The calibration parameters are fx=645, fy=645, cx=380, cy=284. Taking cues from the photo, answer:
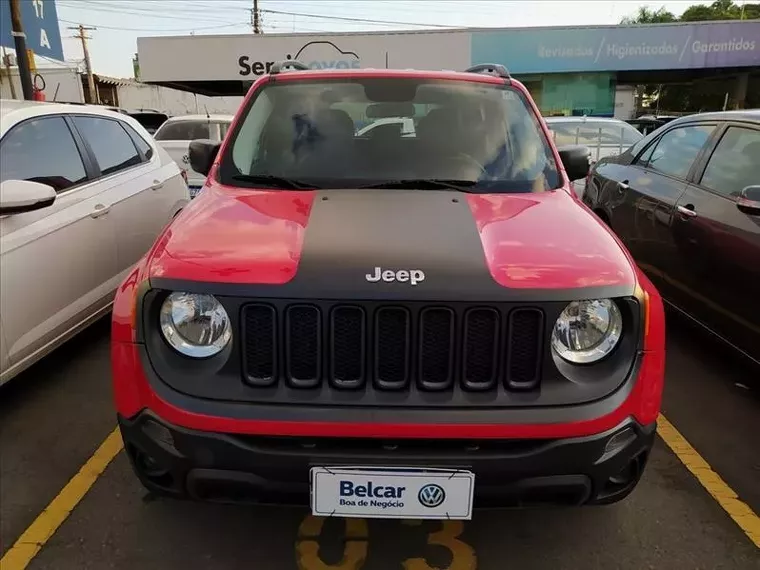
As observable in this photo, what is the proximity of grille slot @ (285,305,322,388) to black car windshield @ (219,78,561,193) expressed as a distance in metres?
1.02

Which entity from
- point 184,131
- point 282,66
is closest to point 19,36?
point 184,131

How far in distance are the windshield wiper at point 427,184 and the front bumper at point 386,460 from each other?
1.27m

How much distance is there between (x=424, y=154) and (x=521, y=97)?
789 millimetres

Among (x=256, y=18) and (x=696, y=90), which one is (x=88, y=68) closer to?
(x=256, y=18)

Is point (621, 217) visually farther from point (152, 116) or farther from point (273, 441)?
point (152, 116)

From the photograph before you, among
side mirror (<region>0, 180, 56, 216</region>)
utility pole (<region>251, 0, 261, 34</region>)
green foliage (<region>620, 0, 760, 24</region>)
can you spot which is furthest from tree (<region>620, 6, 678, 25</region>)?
side mirror (<region>0, 180, 56, 216</region>)

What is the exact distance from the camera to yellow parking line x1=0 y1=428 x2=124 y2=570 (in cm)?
252

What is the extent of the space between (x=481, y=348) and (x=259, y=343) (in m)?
0.71

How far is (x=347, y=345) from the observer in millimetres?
2059

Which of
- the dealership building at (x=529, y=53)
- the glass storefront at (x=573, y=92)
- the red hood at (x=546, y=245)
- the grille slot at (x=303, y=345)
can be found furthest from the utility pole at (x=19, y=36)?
the glass storefront at (x=573, y=92)

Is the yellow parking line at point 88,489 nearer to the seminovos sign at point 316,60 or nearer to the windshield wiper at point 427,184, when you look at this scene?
the windshield wiper at point 427,184

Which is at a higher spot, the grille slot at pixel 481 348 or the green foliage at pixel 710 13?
the green foliage at pixel 710 13

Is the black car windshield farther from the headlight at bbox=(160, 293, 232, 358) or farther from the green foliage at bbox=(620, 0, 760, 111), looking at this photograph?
the green foliage at bbox=(620, 0, 760, 111)

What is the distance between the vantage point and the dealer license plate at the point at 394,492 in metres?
2.02
